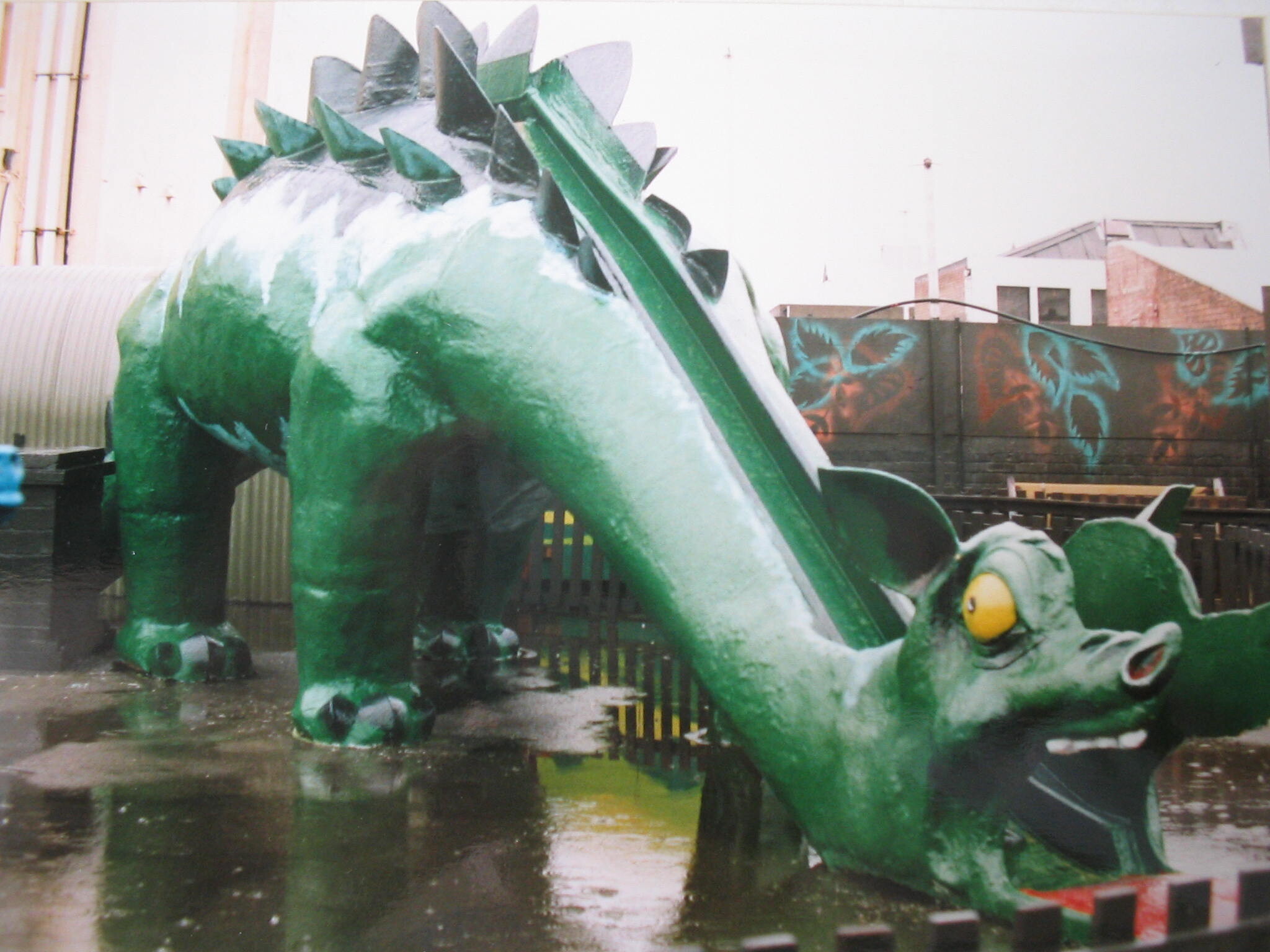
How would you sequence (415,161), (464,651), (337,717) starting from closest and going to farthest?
(415,161) < (337,717) < (464,651)

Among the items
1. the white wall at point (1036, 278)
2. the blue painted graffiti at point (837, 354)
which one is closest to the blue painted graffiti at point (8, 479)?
the blue painted graffiti at point (837, 354)

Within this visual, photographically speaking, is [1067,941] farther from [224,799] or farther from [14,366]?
[14,366]

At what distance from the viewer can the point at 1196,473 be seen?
10914 millimetres

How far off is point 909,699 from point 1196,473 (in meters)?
10.6

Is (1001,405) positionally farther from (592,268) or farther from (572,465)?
(572,465)

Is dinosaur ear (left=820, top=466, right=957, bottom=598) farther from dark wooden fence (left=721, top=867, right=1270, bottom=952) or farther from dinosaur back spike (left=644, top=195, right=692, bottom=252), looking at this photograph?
dinosaur back spike (left=644, top=195, right=692, bottom=252)

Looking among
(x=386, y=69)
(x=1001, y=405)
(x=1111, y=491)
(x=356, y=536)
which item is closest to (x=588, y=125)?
(x=386, y=69)

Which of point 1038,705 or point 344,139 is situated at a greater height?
point 344,139

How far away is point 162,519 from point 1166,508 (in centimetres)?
339

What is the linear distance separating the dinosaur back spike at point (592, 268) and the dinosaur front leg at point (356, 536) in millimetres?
623

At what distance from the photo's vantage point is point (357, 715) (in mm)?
2980

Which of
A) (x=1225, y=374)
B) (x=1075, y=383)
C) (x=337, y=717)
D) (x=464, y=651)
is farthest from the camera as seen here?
(x=1225, y=374)

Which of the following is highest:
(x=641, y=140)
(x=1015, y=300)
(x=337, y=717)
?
(x=1015, y=300)

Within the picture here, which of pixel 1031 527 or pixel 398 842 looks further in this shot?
pixel 1031 527
